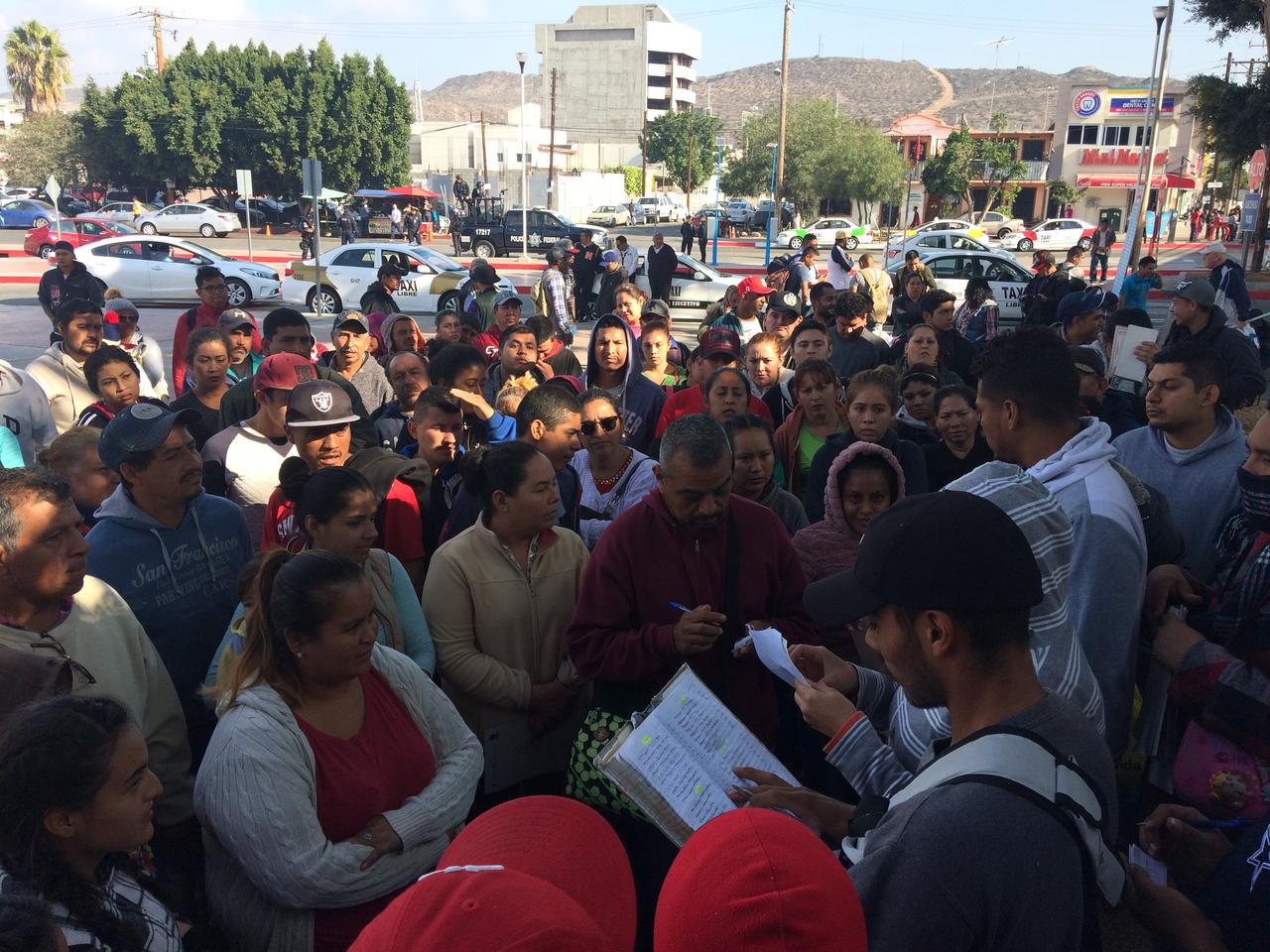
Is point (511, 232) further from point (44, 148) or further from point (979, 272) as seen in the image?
point (44, 148)

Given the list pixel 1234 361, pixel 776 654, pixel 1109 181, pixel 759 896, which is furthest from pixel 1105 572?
pixel 1109 181

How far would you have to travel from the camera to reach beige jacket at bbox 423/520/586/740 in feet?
11.8

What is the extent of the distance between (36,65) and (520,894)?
256 feet

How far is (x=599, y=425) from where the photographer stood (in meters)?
4.83

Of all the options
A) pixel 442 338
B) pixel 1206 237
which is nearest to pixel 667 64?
pixel 1206 237

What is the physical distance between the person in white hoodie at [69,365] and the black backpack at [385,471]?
9.44 feet

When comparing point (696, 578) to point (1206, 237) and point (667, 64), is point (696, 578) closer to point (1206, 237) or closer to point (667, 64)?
point (1206, 237)

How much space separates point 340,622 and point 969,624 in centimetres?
169

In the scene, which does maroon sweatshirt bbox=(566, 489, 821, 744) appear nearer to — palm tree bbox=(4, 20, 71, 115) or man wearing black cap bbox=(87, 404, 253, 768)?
man wearing black cap bbox=(87, 404, 253, 768)

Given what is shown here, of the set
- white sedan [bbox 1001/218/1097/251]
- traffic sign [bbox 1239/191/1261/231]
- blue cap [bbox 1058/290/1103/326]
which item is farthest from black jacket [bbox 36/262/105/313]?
white sedan [bbox 1001/218/1097/251]

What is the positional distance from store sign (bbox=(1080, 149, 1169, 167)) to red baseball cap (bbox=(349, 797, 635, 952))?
7560 cm

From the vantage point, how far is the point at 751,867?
131cm

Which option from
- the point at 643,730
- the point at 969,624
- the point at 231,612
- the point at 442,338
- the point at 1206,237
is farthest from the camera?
the point at 1206,237

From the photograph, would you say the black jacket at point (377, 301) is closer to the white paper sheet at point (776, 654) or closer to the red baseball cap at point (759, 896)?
the white paper sheet at point (776, 654)
